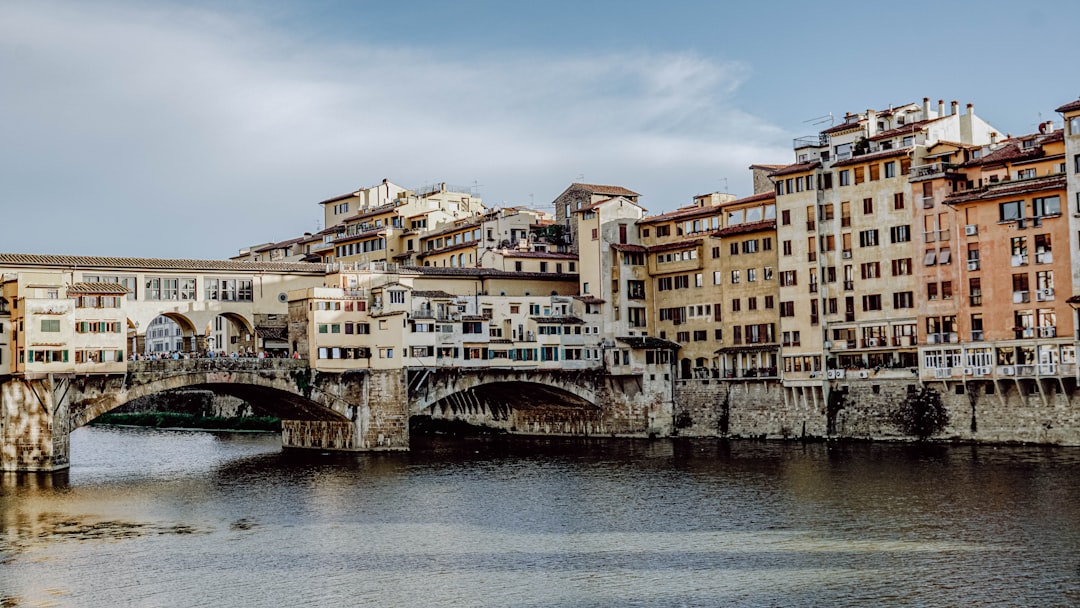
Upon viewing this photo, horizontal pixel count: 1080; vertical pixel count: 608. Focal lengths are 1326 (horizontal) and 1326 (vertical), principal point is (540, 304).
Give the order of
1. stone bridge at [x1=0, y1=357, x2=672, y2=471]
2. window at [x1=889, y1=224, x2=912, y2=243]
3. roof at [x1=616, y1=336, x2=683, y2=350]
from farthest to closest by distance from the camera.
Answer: roof at [x1=616, y1=336, x2=683, y2=350] < window at [x1=889, y1=224, x2=912, y2=243] < stone bridge at [x1=0, y1=357, x2=672, y2=471]

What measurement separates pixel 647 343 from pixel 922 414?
2290 cm

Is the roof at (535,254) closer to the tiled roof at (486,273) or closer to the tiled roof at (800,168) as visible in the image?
the tiled roof at (486,273)

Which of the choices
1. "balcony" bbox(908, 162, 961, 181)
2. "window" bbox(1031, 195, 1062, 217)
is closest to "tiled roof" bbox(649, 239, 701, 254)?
"balcony" bbox(908, 162, 961, 181)

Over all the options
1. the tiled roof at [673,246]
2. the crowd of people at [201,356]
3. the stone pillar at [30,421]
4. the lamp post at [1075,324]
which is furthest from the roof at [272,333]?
the lamp post at [1075,324]

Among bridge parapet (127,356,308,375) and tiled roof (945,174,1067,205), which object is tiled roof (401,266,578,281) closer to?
bridge parapet (127,356,308,375)

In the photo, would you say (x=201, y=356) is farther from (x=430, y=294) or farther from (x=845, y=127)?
(x=845, y=127)

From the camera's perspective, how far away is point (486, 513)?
62.1 metres

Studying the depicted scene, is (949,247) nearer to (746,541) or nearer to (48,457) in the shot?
(746,541)

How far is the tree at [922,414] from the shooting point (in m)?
85.2

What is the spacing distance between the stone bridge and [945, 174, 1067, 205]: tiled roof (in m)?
28.3

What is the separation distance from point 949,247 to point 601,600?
50.9 meters

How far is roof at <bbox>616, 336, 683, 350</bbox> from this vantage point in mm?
100875

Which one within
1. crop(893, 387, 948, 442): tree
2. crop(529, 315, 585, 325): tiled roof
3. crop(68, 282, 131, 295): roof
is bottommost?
crop(893, 387, 948, 442): tree

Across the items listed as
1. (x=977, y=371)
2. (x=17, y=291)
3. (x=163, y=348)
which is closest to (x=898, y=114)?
(x=977, y=371)
